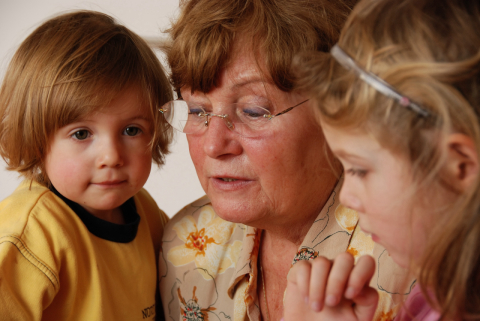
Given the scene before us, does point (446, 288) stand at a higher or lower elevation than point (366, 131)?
lower

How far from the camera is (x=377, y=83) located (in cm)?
81

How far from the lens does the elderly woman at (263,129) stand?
132 centimetres

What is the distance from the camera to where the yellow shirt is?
1278 mm

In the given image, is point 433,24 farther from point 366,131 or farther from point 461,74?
point 366,131

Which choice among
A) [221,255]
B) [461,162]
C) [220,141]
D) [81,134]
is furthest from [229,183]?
[461,162]

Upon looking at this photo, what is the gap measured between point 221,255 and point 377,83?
3.41 feet

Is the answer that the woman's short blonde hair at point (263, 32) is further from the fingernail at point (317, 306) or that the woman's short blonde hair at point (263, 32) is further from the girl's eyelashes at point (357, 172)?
the fingernail at point (317, 306)

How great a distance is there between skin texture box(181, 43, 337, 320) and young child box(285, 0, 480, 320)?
15.4 inches

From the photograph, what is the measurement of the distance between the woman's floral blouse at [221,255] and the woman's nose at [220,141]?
0.35 metres

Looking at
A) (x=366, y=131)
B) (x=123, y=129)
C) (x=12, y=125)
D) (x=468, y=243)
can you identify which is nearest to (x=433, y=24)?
(x=366, y=131)

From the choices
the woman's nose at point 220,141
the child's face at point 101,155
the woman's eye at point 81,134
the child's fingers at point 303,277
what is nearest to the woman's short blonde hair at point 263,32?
the woman's nose at point 220,141

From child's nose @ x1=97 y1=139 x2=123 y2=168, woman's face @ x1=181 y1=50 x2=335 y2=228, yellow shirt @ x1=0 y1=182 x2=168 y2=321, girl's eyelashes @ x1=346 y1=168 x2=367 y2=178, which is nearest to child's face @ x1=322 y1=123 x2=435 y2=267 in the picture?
girl's eyelashes @ x1=346 y1=168 x2=367 y2=178

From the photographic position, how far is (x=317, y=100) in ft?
3.08

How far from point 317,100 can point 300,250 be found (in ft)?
2.07
